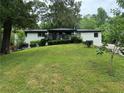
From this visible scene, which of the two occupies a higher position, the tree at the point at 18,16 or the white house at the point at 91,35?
the tree at the point at 18,16

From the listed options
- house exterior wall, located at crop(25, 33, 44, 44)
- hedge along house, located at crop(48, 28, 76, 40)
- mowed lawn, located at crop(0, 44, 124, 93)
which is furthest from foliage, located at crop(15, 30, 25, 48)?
mowed lawn, located at crop(0, 44, 124, 93)

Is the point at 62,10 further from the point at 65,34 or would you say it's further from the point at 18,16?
the point at 65,34

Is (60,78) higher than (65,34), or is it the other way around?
(65,34)

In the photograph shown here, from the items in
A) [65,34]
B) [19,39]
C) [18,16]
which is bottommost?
[19,39]

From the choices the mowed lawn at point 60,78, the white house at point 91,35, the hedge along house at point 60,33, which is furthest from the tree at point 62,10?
the white house at point 91,35

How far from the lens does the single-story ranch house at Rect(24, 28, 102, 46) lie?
4526 cm

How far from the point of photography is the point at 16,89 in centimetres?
1232

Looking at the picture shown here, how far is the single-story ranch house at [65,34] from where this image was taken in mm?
45263

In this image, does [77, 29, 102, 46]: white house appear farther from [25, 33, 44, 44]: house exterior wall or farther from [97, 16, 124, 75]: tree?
[97, 16, 124, 75]: tree

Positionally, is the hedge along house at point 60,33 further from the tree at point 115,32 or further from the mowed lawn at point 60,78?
the tree at point 115,32

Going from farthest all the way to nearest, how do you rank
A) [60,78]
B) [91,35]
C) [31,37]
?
[31,37] < [91,35] < [60,78]

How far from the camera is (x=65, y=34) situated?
148 feet

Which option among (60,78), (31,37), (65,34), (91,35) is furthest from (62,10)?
(31,37)

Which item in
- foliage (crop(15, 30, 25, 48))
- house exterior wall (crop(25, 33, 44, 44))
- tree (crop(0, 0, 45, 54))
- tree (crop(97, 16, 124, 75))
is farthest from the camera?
house exterior wall (crop(25, 33, 44, 44))
